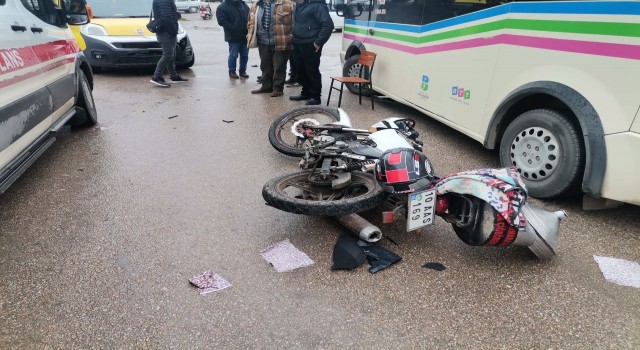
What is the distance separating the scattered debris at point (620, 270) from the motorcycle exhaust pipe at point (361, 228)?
147 centimetres

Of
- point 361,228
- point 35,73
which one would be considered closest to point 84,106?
point 35,73

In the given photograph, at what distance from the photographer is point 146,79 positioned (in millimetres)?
9398

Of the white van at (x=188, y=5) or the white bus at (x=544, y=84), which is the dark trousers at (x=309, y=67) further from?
the white van at (x=188, y=5)

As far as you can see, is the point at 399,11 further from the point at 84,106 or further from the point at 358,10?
the point at 84,106

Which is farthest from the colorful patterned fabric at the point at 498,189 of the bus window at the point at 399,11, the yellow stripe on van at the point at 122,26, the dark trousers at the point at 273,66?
the yellow stripe on van at the point at 122,26

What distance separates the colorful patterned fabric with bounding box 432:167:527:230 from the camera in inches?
98.3

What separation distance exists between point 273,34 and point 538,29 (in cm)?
496

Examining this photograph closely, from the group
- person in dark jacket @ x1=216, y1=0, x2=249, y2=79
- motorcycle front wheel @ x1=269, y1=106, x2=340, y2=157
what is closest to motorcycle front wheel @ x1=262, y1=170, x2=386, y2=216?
motorcycle front wheel @ x1=269, y1=106, x2=340, y2=157

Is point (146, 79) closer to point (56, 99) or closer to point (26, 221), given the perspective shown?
point (56, 99)

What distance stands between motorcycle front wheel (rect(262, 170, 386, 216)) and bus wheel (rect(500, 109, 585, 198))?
1.59 m

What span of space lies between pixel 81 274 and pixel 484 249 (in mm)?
2648

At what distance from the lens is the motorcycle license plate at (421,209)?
8.70ft

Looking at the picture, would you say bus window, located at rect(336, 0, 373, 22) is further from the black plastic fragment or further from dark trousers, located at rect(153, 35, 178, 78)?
the black plastic fragment

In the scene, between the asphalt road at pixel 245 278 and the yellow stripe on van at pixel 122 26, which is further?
the yellow stripe on van at pixel 122 26
